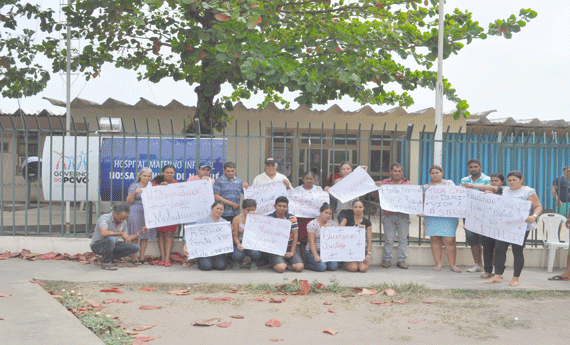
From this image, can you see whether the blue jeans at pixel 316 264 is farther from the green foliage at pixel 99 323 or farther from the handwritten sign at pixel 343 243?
the green foliage at pixel 99 323

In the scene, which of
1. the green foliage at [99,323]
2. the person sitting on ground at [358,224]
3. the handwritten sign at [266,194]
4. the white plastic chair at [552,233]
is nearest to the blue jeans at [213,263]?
the handwritten sign at [266,194]

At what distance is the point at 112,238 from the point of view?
7.50 m

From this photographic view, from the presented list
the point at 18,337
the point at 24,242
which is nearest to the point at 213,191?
the point at 24,242

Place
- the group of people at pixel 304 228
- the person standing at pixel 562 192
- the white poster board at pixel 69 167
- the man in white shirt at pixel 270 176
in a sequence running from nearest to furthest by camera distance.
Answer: the group of people at pixel 304 228, the man in white shirt at pixel 270 176, the person standing at pixel 562 192, the white poster board at pixel 69 167

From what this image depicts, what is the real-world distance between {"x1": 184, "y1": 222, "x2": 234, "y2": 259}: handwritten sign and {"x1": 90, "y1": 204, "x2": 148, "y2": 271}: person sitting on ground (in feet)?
2.65

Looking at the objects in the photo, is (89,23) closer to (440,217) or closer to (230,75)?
(230,75)

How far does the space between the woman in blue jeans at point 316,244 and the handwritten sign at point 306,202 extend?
0.68 ft

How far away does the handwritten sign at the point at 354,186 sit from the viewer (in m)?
8.05

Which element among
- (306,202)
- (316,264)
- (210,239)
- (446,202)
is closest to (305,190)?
(306,202)

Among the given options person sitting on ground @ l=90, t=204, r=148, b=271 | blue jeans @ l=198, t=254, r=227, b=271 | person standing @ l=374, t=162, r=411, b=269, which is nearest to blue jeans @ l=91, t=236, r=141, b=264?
person sitting on ground @ l=90, t=204, r=148, b=271

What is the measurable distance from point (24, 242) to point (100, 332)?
4205mm

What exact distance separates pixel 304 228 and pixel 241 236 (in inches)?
36.5

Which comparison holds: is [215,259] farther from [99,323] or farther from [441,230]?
[441,230]

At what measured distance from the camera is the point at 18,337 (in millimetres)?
4316
